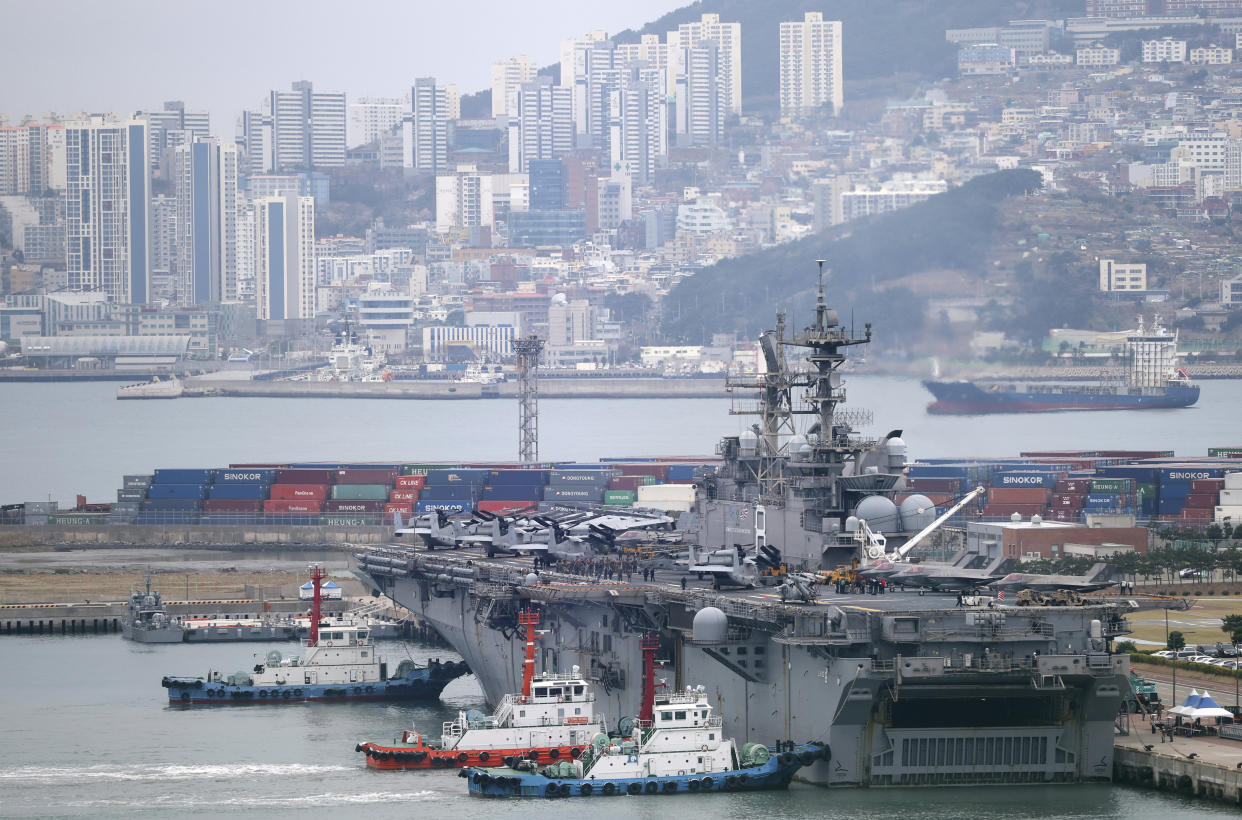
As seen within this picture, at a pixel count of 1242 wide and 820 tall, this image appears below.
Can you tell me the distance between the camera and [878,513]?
33.6 metres

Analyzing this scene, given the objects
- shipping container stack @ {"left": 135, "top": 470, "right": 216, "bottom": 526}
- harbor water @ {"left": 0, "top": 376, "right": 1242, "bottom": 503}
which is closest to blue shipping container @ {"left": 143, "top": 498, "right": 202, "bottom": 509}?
shipping container stack @ {"left": 135, "top": 470, "right": 216, "bottom": 526}

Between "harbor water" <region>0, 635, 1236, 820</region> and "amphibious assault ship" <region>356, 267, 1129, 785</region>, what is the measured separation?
561 mm

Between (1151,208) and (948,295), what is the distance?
40369 millimetres

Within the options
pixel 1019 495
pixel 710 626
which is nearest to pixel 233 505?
pixel 1019 495

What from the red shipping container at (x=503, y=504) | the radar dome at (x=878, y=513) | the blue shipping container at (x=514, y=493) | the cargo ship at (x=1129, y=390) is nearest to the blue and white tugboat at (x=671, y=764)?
the radar dome at (x=878, y=513)

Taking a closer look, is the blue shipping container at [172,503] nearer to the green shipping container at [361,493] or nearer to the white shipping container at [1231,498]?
the green shipping container at [361,493]

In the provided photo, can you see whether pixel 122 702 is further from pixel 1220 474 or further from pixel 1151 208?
pixel 1151 208

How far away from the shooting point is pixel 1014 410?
112 meters

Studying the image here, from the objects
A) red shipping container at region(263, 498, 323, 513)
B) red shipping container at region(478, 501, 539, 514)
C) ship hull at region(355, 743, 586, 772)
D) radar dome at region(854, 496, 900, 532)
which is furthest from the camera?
red shipping container at region(263, 498, 323, 513)

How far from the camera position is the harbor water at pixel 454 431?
100 metres

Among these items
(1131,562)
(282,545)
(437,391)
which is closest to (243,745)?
(1131,562)

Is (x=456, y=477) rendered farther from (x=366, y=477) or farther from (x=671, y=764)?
(x=671, y=764)

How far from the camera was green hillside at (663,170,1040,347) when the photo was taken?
140 metres

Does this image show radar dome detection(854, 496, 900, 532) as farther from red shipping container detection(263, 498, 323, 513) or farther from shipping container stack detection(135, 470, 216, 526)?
shipping container stack detection(135, 470, 216, 526)
